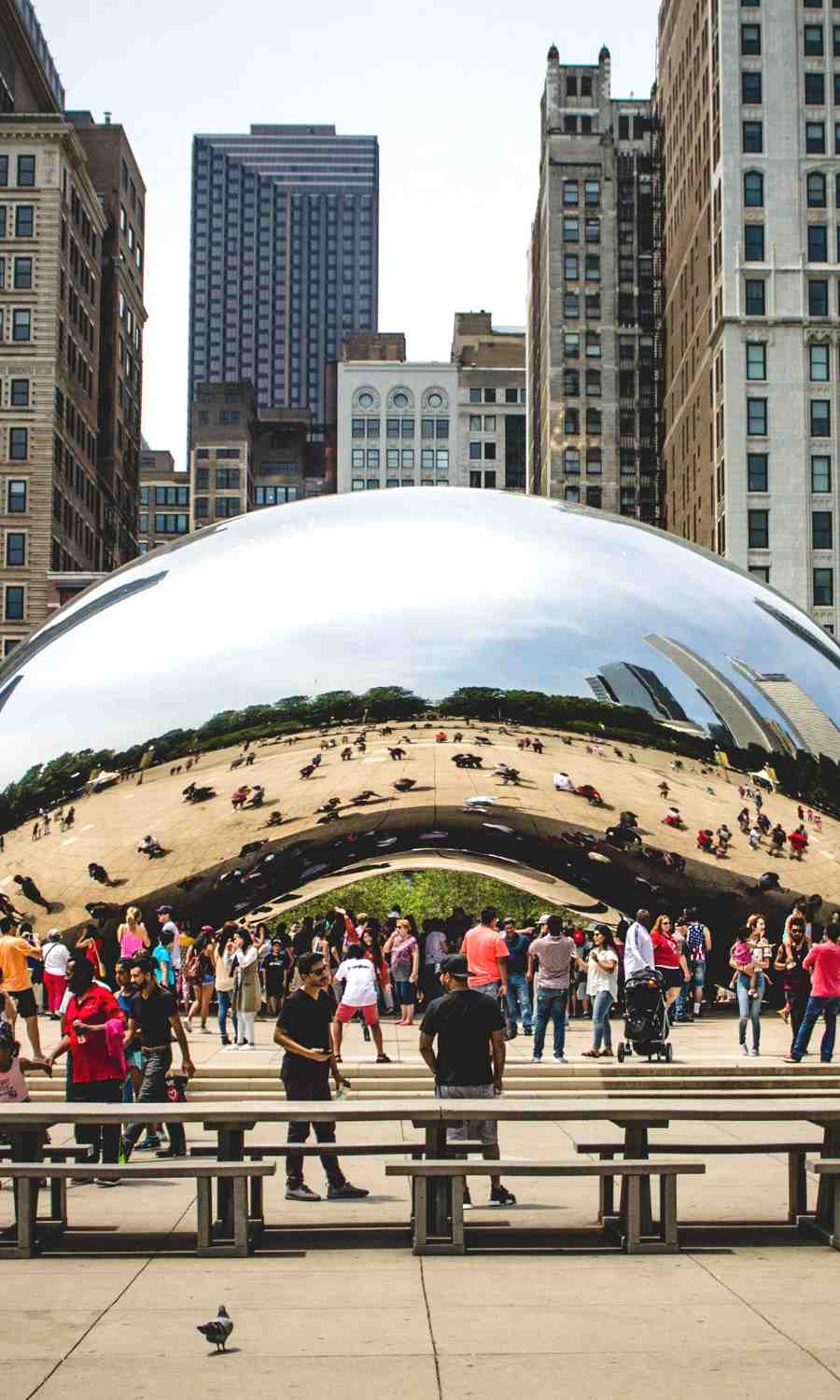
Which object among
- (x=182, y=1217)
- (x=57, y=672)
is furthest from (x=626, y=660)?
(x=182, y=1217)

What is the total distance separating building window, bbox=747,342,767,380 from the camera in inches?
2608

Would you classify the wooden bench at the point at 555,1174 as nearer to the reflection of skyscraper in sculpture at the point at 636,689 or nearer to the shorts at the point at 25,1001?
the reflection of skyscraper in sculpture at the point at 636,689

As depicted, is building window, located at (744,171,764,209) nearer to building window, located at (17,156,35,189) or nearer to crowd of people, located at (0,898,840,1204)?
building window, located at (17,156,35,189)

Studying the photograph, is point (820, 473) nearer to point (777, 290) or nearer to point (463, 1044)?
point (777, 290)

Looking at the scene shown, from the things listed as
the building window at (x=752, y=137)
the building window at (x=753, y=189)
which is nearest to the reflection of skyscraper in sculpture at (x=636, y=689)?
the building window at (x=753, y=189)

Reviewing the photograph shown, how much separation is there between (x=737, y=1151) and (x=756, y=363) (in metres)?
62.1

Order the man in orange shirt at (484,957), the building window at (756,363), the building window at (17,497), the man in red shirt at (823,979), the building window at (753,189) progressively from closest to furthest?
the man in orange shirt at (484,957) < the man in red shirt at (823,979) < the building window at (753,189) < the building window at (756,363) < the building window at (17,497)

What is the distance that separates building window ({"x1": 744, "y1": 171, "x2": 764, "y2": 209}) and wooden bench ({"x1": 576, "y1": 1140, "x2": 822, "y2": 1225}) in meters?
63.2

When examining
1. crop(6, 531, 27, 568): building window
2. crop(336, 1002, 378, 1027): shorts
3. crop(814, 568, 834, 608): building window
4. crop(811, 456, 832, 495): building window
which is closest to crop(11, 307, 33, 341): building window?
crop(6, 531, 27, 568): building window

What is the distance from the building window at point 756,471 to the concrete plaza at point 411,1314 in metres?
58.5

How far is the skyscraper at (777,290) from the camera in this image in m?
64.8

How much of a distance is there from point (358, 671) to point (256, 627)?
48 centimetres

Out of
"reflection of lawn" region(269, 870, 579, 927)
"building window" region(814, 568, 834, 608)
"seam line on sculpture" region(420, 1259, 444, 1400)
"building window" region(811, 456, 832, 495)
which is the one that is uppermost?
"building window" region(811, 456, 832, 495)

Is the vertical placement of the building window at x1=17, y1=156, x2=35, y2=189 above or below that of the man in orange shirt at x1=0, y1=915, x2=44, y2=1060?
above
